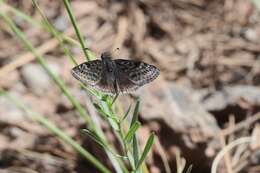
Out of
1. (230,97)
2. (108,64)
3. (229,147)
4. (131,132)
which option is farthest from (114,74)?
(230,97)

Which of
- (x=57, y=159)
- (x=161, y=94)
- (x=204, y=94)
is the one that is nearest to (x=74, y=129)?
(x=57, y=159)

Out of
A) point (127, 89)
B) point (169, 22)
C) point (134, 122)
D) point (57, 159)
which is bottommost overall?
point (134, 122)

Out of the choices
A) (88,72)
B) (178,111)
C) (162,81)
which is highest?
(162,81)

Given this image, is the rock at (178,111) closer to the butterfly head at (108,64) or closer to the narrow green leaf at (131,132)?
the butterfly head at (108,64)

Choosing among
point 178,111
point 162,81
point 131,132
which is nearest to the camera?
point 131,132

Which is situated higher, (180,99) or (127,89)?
(180,99)

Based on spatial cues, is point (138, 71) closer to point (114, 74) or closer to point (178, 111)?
point (114, 74)

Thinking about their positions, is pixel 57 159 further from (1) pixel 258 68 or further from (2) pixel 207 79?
(1) pixel 258 68

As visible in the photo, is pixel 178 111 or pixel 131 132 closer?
pixel 131 132
